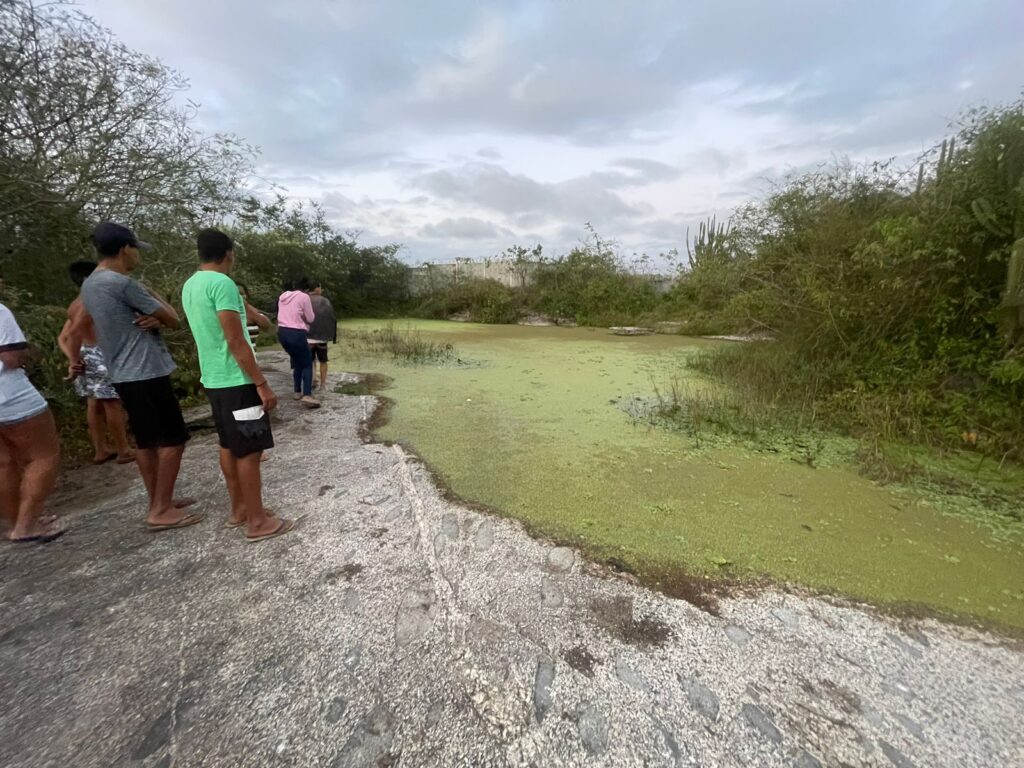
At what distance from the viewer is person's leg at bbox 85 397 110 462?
110 inches

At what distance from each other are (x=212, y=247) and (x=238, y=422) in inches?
27.5

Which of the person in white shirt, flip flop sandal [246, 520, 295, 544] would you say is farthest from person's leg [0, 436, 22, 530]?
flip flop sandal [246, 520, 295, 544]

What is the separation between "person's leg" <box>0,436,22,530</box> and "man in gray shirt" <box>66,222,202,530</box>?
47 cm

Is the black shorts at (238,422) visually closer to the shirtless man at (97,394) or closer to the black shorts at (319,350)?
the shirtless man at (97,394)

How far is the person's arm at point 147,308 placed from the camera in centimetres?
189

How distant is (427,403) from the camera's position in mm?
4434

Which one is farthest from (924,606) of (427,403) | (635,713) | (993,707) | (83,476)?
(83,476)

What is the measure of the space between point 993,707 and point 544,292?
14608mm

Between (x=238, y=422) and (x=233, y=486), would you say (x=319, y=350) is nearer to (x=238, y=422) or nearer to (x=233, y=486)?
(x=233, y=486)

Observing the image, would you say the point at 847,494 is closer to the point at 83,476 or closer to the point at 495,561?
the point at 495,561

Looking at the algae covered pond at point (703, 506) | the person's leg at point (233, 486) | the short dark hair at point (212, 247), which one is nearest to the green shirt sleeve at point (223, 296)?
the short dark hair at point (212, 247)

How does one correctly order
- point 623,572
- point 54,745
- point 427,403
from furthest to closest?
point 427,403
point 623,572
point 54,745

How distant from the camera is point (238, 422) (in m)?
1.85

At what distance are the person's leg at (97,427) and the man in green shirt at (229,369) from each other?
1492mm
